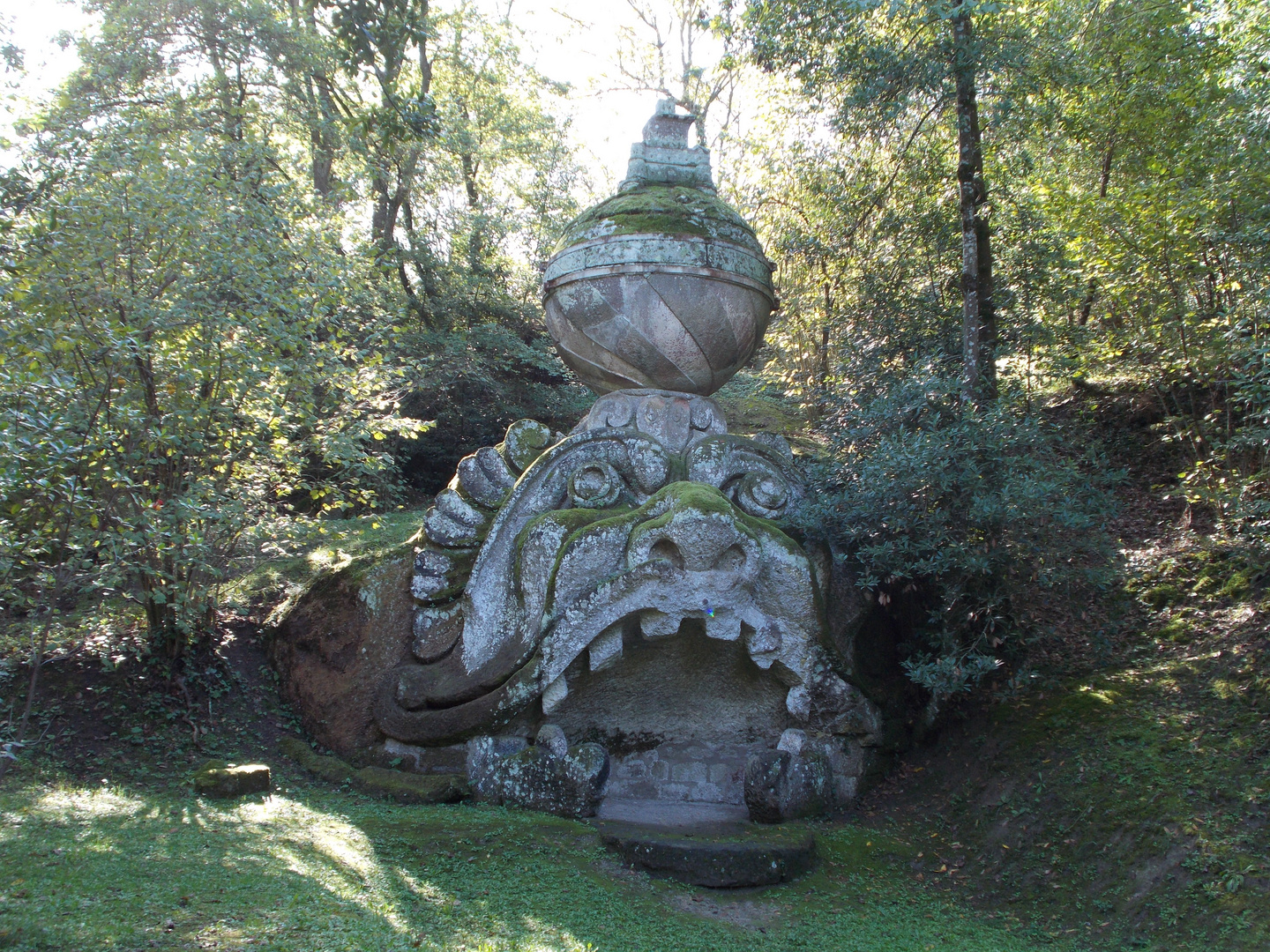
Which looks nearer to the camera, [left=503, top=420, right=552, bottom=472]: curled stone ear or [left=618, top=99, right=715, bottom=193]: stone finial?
[left=503, top=420, right=552, bottom=472]: curled stone ear

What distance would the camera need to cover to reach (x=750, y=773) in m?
4.96

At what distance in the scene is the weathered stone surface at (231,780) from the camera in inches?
188

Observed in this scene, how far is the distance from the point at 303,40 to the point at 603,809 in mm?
10832

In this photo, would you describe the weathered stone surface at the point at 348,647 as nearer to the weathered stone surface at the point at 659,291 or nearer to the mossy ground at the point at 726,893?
the mossy ground at the point at 726,893

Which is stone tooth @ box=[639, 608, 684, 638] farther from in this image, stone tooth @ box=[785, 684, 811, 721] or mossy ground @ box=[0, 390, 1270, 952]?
mossy ground @ box=[0, 390, 1270, 952]

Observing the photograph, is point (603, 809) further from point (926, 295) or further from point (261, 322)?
→ point (926, 295)

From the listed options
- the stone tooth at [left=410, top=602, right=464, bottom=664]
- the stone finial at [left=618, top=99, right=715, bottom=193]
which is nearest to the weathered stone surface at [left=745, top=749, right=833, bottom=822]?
the stone tooth at [left=410, top=602, right=464, bottom=664]

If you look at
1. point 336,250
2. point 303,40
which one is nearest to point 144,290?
point 336,250

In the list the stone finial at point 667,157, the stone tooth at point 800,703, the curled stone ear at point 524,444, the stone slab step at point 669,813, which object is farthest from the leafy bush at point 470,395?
the stone tooth at point 800,703

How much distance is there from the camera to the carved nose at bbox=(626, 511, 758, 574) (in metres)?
4.80

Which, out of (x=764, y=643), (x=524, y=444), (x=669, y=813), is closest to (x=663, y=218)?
(x=524, y=444)

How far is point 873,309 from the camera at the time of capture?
27.0ft

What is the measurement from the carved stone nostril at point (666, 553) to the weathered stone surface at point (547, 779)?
1064mm

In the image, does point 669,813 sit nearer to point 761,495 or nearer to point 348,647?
point 761,495
